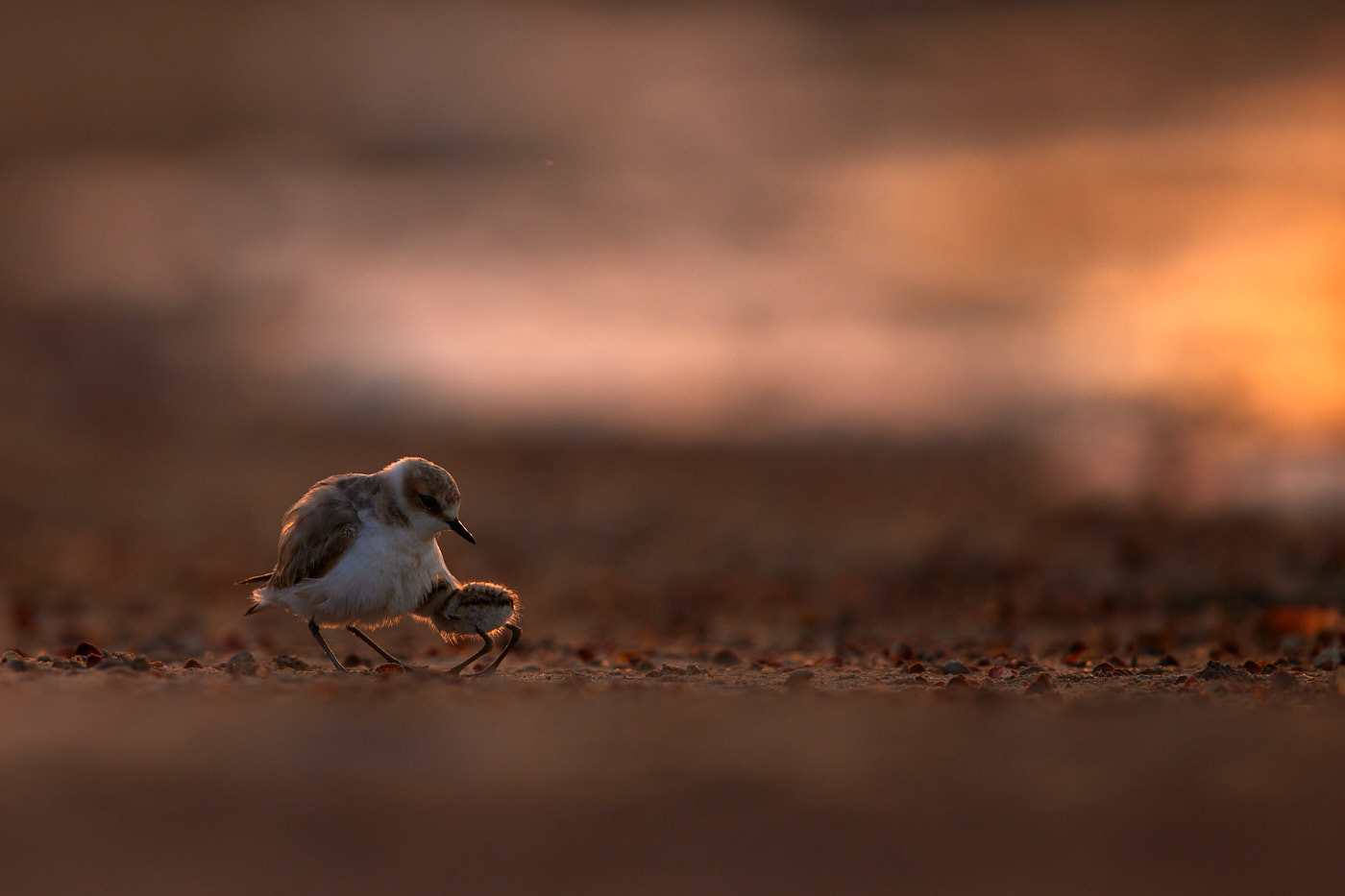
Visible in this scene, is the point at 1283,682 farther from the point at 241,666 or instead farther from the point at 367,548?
the point at 241,666

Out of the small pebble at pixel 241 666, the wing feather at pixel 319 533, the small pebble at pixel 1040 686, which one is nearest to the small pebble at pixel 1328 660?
the small pebble at pixel 1040 686

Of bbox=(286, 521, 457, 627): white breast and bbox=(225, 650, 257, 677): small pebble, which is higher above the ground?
Answer: bbox=(286, 521, 457, 627): white breast

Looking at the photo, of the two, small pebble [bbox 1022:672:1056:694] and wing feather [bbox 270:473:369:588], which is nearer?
small pebble [bbox 1022:672:1056:694]

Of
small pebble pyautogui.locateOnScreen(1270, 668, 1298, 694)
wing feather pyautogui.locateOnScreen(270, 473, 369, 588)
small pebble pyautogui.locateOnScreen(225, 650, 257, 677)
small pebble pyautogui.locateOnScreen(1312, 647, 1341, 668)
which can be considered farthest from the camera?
small pebble pyautogui.locateOnScreen(1312, 647, 1341, 668)

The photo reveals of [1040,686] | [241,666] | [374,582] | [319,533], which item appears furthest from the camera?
[319,533]

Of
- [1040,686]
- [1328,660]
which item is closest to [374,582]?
[1040,686]

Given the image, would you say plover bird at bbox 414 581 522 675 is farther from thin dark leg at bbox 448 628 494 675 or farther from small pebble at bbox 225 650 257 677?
small pebble at bbox 225 650 257 677

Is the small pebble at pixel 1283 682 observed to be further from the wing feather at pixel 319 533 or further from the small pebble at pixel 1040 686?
the wing feather at pixel 319 533

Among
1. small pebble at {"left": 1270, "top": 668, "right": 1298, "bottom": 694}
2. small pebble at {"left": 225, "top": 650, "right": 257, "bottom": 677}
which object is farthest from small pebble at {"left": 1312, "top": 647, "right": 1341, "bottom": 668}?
small pebble at {"left": 225, "top": 650, "right": 257, "bottom": 677}
